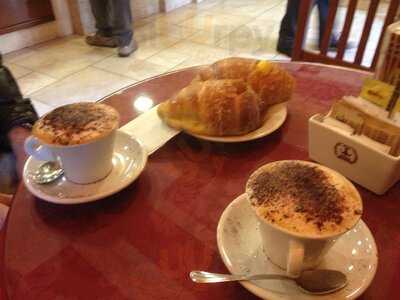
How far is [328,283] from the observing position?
47 cm

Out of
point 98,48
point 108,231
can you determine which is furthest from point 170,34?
point 108,231

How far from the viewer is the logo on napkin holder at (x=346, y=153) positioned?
64cm

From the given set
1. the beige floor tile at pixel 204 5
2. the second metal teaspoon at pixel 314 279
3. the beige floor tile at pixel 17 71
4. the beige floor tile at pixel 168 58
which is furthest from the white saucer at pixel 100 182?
the beige floor tile at pixel 204 5

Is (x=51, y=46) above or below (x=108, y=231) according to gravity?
below

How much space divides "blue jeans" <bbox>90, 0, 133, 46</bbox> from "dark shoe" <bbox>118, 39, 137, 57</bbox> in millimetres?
42

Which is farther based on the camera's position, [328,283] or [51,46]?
[51,46]

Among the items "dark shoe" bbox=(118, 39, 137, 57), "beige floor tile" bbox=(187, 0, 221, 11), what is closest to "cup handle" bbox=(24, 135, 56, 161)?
"dark shoe" bbox=(118, 39, 137, 57)

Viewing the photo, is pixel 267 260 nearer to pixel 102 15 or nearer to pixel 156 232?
pixel 156 232

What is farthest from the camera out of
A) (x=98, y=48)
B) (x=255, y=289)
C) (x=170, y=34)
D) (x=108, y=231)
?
(x=170, y=34)

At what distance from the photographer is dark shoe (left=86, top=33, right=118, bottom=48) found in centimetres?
297

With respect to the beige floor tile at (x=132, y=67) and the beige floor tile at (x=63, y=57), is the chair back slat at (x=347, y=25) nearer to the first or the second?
the beige floor tile at (x=132, y=67)

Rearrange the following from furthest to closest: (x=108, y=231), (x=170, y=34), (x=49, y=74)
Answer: (x=170, y=34), (x=49, y=74), (x=108, y=231)

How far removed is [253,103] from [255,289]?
0.41 m

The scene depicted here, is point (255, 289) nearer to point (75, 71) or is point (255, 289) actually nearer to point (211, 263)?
point (211, 263)
